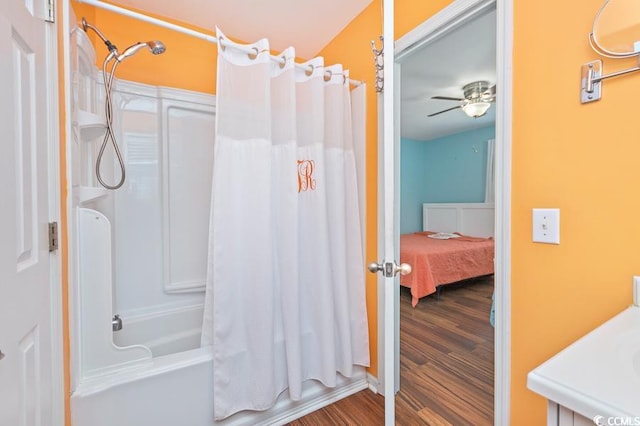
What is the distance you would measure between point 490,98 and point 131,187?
11.3 feet

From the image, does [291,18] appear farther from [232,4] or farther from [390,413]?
[390,413]

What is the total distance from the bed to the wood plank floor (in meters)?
0.34

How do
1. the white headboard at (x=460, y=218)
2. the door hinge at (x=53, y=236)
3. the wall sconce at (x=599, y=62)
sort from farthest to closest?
the white headboard at (x=460, y=218), the door hinge at (x=53, y=236), the wall sconce at (x=599, y=62)

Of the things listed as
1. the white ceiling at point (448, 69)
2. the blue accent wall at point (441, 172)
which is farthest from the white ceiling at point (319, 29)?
the blue accent wall at point (441, 172)

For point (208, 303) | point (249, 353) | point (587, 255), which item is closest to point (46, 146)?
point (208, 303)

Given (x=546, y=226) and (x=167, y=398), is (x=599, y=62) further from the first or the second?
(x=167, y=398)

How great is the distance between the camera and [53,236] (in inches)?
37.1

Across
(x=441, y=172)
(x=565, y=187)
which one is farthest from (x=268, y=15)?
(x=441, y=172)

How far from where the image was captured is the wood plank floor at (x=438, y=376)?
152 centimetres

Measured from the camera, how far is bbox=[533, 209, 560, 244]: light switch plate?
0.96 metres

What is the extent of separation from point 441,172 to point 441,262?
2785mm

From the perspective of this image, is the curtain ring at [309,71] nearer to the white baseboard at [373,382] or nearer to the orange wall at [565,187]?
the orange wall at [565,187]

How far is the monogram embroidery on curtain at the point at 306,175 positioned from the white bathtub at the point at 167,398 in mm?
991

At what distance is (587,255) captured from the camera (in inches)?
35.2
